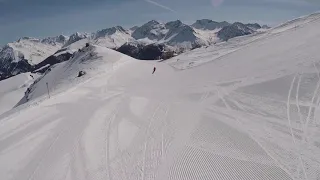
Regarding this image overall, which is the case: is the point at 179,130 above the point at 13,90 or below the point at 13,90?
above

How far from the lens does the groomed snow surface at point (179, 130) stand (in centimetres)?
A: 1664

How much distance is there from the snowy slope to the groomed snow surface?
267 feet

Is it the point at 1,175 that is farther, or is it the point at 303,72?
the point at 303,72

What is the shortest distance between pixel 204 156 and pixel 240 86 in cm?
1644

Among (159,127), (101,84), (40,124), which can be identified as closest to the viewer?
(159,127)

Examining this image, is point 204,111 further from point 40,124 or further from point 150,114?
point 40,124

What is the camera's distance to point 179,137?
2081 cm

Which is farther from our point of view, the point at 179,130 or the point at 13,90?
the point at 13,90

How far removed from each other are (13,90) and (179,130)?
137462 millimetres

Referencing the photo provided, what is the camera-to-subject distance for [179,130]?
22.1 metres

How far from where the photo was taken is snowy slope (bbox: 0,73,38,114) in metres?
111

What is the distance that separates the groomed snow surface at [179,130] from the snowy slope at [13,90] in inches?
3200

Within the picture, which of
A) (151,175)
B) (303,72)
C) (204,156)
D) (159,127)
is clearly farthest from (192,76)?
(151,175)

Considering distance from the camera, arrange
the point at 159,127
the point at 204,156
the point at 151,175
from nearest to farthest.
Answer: the point at 151,175 → the point at 204,156 → the point at 159,127
